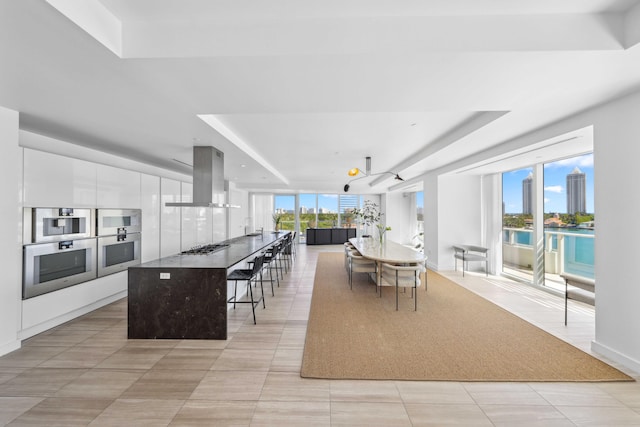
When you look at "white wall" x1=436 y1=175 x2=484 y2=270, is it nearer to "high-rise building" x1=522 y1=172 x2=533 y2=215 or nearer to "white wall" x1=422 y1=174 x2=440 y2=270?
"white wall" x1=422 y1=174 x2=440 y2=270

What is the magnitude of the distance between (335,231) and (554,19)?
10.7 meters

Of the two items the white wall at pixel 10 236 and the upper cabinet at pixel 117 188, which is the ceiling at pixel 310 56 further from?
the upper cabinet at pixel 117 188

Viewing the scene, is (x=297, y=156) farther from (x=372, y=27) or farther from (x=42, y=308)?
(x=42, y=308)

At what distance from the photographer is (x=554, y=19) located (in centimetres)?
169

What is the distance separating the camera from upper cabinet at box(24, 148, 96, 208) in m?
2.98

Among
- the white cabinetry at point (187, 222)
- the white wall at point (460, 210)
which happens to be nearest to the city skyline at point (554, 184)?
the white wall at point (460, 210)

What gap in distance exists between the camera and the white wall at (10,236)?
2.66 m

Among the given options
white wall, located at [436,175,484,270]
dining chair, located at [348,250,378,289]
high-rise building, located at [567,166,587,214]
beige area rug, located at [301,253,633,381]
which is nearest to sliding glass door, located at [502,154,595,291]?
high-rise building, located at [567,166,587,214]

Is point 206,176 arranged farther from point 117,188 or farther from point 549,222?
point 549,222

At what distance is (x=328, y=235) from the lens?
1209 cm

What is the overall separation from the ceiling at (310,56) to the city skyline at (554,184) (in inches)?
80.1

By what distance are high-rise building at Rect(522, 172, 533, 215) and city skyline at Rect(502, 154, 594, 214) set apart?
6 cm

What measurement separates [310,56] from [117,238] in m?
4.11

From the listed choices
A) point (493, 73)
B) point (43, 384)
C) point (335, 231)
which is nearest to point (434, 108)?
point (493, 73)
